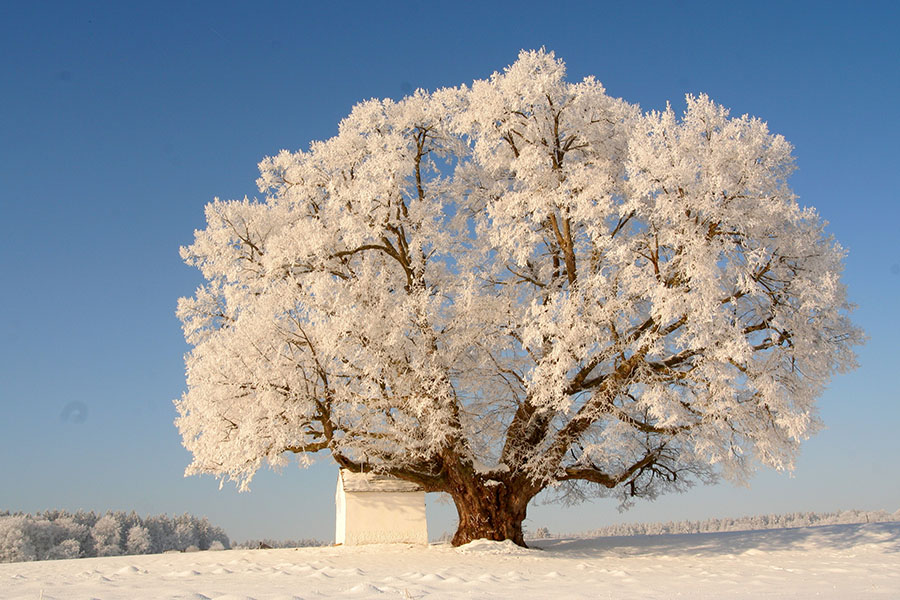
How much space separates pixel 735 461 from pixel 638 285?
483cm

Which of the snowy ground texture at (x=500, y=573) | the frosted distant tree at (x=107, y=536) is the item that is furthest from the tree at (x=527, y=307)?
the frosted distant tree at (x=107, y=536)

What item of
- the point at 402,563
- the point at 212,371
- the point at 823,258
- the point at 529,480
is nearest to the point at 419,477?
the point at 529,480

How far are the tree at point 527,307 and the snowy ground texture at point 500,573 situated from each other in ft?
6.60

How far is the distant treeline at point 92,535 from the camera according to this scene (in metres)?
43.5

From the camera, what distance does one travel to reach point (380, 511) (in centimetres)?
1898

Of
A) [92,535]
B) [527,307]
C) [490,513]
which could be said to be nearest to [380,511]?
[490,513]

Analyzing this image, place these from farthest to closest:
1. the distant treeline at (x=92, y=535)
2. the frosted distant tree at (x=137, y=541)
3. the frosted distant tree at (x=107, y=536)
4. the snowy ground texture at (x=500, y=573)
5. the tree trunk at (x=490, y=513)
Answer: the frosted distant tree at (x=137, y=541), the frosted distant tree at (x=107, y=536), the distant treeline at (x=92, y=535), the tree trunk at (x=490, y=513), the snowy ground texture at (x=500, y=573)

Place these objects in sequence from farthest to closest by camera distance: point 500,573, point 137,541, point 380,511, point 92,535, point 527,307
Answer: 1. point 137,541
2. point 92,535
3. point 380,511
4. point 527,307
5. point 500,573

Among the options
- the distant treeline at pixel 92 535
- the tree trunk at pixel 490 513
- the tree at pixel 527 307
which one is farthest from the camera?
the distant treeline at pixel 92 535

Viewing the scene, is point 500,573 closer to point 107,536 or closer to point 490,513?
point 490,513

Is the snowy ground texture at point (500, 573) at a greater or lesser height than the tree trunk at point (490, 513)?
lesser

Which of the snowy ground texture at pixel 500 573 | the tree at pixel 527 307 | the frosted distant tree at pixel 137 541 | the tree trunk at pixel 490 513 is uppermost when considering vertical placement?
the tree at pixel 527 307

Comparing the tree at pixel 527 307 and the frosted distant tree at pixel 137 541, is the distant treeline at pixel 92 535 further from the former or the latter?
the tree at pixel 527 307

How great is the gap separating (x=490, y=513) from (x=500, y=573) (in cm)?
589
